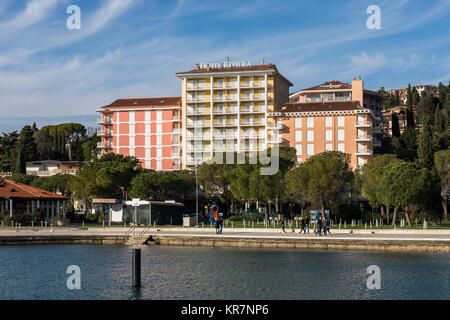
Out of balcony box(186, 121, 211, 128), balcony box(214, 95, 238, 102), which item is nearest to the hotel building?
balcony box(214, 95, 238, 102)

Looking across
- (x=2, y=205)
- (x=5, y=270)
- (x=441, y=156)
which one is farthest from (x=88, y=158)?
(x=5, y=270)

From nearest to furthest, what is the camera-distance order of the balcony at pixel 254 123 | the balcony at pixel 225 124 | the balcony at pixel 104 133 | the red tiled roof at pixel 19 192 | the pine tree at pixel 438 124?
the red tiled roof at pixel 19 192
the balcony at pixel 254 123
the balcony at pixel 225 124
the balcony at pixel 104 133
the pine tree at pixel 438 124

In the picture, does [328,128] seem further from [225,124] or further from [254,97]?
[225,124]

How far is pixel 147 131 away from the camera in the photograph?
117 metres

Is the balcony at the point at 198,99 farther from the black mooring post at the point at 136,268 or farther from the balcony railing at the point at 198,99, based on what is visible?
the black mooring post at the point at 136,268

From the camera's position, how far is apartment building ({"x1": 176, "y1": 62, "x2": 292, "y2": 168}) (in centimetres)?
10988

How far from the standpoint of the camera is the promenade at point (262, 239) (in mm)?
40000

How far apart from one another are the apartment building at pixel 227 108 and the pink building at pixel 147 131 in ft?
8.89

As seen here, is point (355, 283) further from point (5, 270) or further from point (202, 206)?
point (202, 206)

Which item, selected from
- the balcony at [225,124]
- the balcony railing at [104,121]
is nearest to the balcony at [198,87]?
the balcony at [225,124]

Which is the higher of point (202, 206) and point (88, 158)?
point (88, 158)
